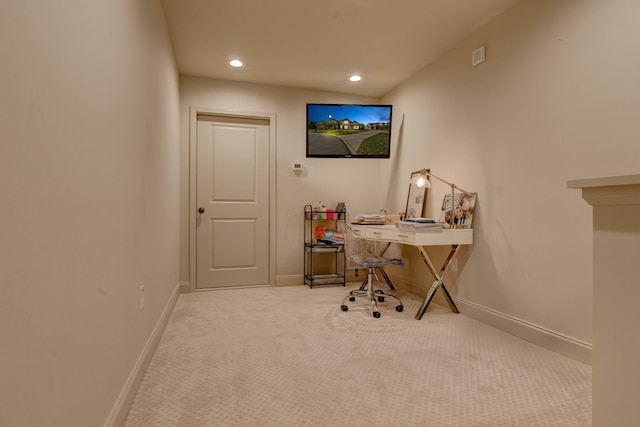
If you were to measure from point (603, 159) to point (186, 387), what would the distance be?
8.94ft

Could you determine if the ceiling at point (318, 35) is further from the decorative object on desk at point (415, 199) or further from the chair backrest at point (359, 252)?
the chair backrest at point (359, 252)

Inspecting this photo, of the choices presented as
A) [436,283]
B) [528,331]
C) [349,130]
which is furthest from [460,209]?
[349,130]

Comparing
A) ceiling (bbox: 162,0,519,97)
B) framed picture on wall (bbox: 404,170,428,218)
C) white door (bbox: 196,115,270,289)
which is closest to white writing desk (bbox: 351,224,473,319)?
framed picture on wall (bbox: 404,170,428,218)

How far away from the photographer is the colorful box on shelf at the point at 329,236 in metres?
4.37

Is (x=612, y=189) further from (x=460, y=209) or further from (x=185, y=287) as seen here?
(x=185, y=287)

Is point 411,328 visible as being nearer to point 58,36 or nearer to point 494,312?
point 494,312

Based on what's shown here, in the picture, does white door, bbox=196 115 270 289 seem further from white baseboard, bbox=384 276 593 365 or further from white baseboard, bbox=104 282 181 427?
white baseboard, bbox=384 276 593 365

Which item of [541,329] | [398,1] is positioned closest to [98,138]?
[398,1]

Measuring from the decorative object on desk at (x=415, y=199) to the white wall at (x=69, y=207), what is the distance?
9.19ft

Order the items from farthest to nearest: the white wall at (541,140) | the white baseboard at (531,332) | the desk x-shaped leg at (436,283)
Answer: the desk x-shaped leg at (436,283) < the white baseboard at (531,332) < the white wall at (541,140)

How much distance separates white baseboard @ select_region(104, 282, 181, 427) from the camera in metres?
1.44

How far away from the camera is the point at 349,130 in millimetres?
4051

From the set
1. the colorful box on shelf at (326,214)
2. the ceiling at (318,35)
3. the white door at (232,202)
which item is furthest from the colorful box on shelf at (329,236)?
the ceiling at (318,35)

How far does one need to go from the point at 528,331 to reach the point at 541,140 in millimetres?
1380
